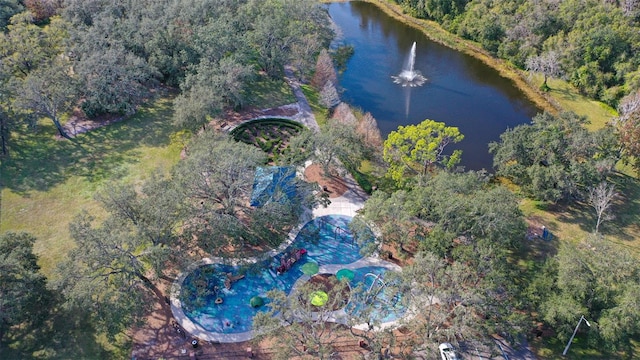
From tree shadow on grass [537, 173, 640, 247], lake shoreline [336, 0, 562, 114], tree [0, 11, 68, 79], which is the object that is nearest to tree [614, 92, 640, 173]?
tree shadow on grass [537, 173, 640, 247]

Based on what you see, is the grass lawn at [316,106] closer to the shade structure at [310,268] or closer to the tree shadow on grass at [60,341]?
the shade structure at [310,268]

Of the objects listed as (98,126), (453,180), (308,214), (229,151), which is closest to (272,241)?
(308,214)

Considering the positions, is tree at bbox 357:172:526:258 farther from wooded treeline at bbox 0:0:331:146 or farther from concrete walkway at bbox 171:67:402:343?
wooded treeline at bbox 0:0:331:146

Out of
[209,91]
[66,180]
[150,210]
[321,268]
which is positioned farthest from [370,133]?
[66,180]

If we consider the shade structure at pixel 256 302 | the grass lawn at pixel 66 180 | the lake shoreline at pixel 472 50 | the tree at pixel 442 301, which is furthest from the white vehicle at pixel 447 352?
the lake shoreline at pixel 472 50

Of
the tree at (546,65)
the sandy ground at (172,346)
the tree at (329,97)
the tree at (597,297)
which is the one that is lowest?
the sandy ground at (172,346)

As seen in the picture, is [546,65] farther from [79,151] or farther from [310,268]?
[79,151]
